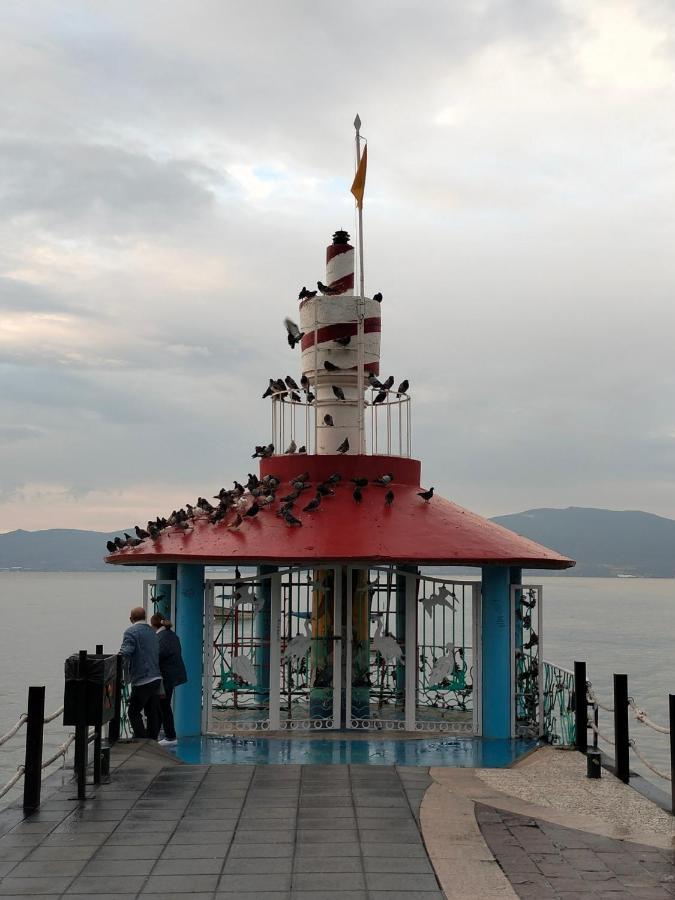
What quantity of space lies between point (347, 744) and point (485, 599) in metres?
2.69

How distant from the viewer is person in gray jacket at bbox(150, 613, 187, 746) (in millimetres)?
12289

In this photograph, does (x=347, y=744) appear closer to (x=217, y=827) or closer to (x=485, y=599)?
(x=485, y=599)

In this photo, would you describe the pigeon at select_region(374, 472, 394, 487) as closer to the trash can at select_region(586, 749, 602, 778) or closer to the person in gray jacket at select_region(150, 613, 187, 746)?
the person in gray jacket at select_region(150, 613, 187, 746)

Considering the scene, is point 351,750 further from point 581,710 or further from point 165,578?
point 165,578

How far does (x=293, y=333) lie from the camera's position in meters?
16.5

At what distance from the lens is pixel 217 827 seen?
832 centimetres

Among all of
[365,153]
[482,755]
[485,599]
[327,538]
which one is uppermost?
[365,153]

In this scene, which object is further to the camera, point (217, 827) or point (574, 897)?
point (217, 827)

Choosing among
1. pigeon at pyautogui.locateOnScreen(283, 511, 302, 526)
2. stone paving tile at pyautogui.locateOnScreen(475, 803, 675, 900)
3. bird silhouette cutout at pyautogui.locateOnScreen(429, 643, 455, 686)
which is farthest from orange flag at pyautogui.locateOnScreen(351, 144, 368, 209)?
stone paving tile at pyautogui.locateOnScreen(475, 803, 675, 900)

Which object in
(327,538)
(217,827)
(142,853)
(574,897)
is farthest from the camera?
(327,538)

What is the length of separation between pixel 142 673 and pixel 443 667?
13.8 ft

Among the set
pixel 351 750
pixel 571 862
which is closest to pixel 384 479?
pixel 351 750

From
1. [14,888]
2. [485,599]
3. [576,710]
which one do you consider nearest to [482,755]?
[576,710]

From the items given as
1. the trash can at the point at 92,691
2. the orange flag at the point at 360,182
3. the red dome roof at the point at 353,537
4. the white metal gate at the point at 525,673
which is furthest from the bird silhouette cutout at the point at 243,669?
the orange flag at the point at 360,182
